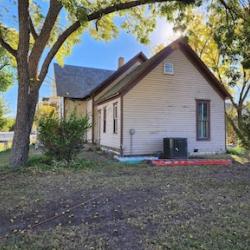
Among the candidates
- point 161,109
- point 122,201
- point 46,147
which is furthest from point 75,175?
point 161,109

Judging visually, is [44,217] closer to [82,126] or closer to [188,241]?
[188,241]

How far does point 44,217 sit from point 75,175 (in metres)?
3.77

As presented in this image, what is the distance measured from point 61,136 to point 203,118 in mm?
7744

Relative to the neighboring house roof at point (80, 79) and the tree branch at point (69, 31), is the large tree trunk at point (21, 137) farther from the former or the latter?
the neighboring house roof at point (80, 79)

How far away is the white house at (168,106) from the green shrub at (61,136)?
3.00 meters

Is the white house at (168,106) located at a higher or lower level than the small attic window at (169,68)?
lower

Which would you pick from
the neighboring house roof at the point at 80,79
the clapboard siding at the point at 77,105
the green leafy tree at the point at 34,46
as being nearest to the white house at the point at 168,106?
the green leafy tree at the point at 34,46

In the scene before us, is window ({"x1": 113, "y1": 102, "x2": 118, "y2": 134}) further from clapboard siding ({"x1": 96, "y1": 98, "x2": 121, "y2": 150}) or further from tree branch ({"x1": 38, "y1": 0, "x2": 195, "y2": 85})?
tree branch ({"x1": 38, "y1": 0, "x2": 195, "y2": 85})

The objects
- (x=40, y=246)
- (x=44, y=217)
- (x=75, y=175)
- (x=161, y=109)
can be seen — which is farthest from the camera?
(x=161, y=109)

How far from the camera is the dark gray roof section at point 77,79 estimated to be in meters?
22.8

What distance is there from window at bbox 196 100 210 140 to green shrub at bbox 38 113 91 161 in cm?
660

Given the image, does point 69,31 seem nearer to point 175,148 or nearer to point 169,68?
point 169,68

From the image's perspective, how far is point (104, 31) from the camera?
50.4 feet

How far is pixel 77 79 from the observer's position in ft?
81.0
